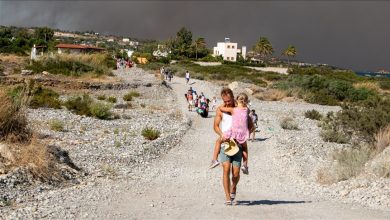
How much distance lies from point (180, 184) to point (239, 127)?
322 centimetres

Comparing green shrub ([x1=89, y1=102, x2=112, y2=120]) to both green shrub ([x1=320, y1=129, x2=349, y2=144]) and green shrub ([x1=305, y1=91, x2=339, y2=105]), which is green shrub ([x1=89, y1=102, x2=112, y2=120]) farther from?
green shrub ([x1=305, y1=91, x2=339, y2=105])

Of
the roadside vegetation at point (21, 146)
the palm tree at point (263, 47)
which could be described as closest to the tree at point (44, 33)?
the palm tree at point (263, 47)

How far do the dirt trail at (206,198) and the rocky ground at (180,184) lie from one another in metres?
0.02

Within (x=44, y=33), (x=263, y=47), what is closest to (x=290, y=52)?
A: (x=263, y=47)

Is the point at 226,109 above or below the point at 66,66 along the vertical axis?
above

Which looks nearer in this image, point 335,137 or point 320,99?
point 335,137

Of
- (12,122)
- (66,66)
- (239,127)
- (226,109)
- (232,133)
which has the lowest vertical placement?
(66,66)

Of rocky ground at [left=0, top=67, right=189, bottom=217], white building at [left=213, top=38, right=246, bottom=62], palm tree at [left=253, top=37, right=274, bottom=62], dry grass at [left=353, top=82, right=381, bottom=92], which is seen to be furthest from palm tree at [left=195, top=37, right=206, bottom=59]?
rocky ground at [left=0, top=67, right=189, bottom=217]

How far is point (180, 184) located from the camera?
11.2 m

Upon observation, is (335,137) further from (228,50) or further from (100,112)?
(228,50)

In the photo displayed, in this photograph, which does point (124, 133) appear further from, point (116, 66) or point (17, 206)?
point (116, 66)

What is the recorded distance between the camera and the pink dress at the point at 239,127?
848 cm

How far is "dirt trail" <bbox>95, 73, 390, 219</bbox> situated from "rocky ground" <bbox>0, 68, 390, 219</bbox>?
Answer: 0.05 ft

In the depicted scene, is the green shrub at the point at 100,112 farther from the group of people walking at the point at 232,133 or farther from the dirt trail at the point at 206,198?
the group of people walking at the point at 232,133
